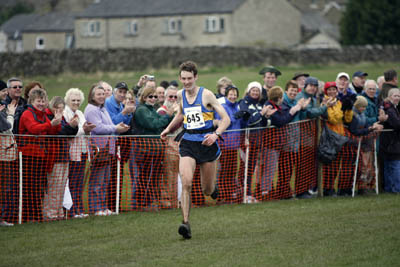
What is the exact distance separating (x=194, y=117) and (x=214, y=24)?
61.4m

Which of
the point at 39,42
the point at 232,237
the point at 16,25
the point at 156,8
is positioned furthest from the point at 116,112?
the point at 16,25

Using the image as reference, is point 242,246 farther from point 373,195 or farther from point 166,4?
point 166,4

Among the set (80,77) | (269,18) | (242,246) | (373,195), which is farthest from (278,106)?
(269,18)

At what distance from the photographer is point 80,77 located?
1497 inches

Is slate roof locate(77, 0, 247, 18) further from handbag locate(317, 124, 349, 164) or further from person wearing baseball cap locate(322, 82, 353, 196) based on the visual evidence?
handbag locate(317, 124, 349, 164)

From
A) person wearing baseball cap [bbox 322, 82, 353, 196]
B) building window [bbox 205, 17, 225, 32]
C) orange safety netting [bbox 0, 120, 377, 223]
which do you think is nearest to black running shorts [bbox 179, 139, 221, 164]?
orange safety netting [bbox 0, 120, 377, 223]

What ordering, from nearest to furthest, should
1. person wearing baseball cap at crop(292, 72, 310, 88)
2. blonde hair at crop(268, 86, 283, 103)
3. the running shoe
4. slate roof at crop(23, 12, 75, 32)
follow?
the running shoe
blonde hair at crop(268, 86, 283, 103)
person wearing baseball cap at crop(292, 72, 310, 88)
slate roof at crop(23, 12, 75, 32)

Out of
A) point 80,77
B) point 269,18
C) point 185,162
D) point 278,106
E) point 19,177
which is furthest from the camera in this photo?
point 269,18

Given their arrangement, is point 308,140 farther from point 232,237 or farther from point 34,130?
point 34,130

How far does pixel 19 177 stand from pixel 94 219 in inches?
54.5

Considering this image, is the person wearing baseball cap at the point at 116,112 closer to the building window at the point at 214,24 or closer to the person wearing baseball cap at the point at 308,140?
the person wearing baseball cap at the point at 308,140

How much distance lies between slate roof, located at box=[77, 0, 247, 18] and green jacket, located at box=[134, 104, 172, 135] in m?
57.5

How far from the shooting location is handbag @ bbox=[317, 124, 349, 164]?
12883 millimetres

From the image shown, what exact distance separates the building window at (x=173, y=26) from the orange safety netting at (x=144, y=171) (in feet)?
197
